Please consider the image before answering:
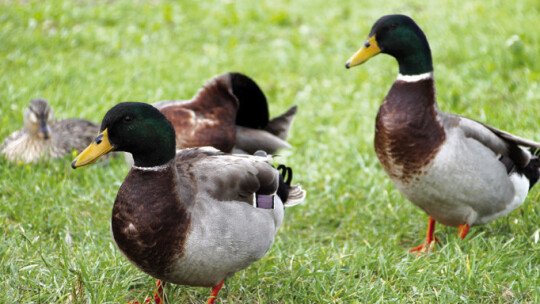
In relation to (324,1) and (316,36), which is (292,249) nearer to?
(316,36)

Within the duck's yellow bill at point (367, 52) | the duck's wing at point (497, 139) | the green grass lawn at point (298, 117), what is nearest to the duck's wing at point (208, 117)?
the green grass lawn at point (298, 117)

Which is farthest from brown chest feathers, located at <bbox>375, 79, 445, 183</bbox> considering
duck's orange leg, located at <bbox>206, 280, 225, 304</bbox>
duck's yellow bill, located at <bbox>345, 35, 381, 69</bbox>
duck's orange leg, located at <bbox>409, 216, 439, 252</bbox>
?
duck's orange leg, located at <bbox>206, 280, 225, 304</bbox>

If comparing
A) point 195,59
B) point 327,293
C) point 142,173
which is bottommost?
point 195,59

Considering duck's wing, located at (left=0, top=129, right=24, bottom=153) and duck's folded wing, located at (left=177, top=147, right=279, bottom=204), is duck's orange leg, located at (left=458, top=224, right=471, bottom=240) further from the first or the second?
duck's wing, located at (left=0, top=129, right=24, bottom=153)

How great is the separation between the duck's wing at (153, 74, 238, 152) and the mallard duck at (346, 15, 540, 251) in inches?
39.5

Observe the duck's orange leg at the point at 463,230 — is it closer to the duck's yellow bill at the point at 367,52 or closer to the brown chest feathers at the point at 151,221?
the duck's yellow bill at the point at 367,52

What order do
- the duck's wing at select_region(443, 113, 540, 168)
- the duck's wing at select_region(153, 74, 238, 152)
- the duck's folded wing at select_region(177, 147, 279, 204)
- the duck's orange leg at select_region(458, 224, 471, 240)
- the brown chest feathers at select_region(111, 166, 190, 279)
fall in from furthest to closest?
the duck's wing at select_region(153, 74, 238, 152) → the duck's orange leg at select_region(458, 224, 471, 240) → the duck's wing at select_region(443, 113, 540, 168) → the duck's folded wing at select_region(177, 147, 279, 204) → the brown chest feathers at select_region(111, 166, 190, 279)

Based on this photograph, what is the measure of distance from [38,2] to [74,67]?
2.05 meters

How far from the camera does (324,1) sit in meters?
9.41

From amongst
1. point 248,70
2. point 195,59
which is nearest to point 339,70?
point 248,70

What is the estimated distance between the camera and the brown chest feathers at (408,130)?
3693 millimetres

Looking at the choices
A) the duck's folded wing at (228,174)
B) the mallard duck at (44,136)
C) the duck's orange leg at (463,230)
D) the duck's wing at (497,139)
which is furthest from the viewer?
the mallard duck at (44,136)

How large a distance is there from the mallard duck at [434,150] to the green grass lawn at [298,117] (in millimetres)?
239

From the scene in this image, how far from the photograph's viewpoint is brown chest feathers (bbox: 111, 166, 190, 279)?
276cm
